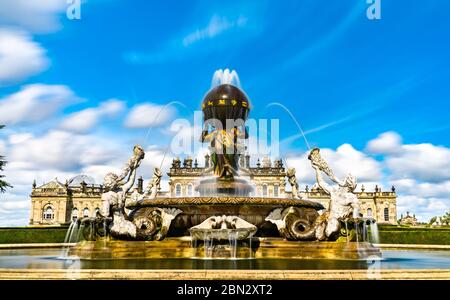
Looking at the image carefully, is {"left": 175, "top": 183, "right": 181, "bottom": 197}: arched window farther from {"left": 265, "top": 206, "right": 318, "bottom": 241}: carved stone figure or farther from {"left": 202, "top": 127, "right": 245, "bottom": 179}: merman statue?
{"left": 265, "top": 206, "right": 318, "bottom": 241}: carved stone figure

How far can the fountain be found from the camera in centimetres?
1048

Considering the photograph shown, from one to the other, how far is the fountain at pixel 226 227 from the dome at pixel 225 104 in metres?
3.13

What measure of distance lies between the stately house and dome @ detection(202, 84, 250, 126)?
68252 mm

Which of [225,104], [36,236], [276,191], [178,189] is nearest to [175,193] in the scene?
[178,189]

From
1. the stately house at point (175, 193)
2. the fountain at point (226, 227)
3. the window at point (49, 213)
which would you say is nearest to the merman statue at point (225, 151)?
the fountain at point (226, 227)

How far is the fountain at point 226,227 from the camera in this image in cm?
1048

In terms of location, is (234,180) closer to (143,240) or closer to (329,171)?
(329,171)

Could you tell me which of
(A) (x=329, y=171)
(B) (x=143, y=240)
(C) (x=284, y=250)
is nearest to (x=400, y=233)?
(A) (x=329, y=171)

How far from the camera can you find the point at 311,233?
11.0 metres

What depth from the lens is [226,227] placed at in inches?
415

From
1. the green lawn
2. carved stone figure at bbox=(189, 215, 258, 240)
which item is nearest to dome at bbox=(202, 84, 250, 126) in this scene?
carved stone figure at bbox=(189, 215, 258, 240)

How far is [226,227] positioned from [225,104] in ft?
16.8

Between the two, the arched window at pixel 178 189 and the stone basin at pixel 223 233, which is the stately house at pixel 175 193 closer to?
the arched window at pixel 178 189

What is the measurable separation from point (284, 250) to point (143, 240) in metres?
3.50
